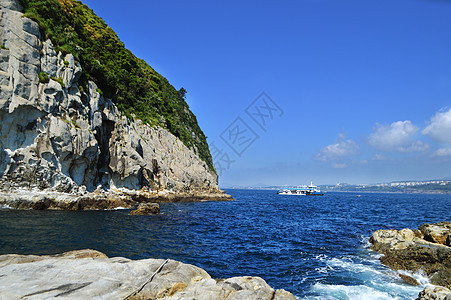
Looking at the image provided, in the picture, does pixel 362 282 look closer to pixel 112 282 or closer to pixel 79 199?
pixel 112 282

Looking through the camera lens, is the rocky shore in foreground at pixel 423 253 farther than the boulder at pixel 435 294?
Yes

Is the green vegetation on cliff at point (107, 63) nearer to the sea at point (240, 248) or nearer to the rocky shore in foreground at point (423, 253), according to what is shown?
the sea at point (240, 248)

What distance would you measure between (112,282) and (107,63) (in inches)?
2134

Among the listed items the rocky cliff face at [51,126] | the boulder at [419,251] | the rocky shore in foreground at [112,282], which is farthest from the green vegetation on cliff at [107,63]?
the boulder at [419,251]

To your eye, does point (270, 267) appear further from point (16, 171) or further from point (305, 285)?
point (16, 171)

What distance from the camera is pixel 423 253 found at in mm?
16266

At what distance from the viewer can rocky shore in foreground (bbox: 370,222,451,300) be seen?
13.7m

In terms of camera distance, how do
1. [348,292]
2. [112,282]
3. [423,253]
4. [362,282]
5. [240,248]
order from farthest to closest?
1. [240,248]
2. [423,253]
3. [362,282]
4. [348,292]
5. [112,282]

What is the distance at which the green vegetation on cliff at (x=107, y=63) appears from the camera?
36.1 meters

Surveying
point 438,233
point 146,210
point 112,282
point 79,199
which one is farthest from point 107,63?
point 438,233

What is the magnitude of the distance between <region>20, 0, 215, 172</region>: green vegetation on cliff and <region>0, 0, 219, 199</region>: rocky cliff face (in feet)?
8.94

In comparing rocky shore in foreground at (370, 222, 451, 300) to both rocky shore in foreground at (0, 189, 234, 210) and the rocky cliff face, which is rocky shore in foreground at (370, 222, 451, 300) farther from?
the rocky cliff face

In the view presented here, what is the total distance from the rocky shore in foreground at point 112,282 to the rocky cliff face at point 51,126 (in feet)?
83.9

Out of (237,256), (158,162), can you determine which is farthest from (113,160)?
(237,256)
